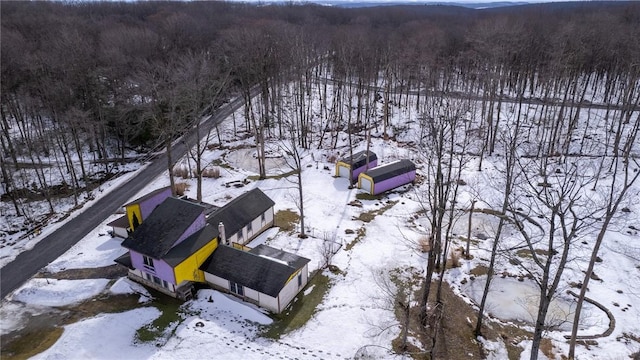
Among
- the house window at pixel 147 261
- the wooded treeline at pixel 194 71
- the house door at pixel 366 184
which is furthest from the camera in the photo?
the wooded treeline at pixel 194 71

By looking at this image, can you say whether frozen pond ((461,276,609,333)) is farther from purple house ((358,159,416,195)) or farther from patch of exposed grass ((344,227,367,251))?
purple house ((358,159,416,195))

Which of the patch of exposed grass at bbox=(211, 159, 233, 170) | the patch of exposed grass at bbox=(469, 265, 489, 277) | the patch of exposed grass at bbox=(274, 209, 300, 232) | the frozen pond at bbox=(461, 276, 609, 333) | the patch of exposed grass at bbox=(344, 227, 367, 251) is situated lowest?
the frozen pond at bbox=(461, 276, 609, 333)

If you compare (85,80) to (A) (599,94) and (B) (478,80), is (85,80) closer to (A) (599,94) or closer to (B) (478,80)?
(B) (478,80)

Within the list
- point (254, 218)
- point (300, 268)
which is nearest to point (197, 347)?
point (300, 268)

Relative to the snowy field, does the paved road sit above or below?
above

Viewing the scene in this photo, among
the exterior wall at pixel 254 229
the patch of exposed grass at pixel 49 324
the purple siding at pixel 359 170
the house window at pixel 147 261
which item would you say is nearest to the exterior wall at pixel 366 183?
the purple siding at pixel 359 170

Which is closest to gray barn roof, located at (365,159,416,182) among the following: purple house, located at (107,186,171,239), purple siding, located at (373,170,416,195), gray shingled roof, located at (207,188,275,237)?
purple siding, located at (373,170,416,195)

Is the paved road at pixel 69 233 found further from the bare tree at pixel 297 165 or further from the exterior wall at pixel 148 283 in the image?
the bare tree at pixel 297 165
